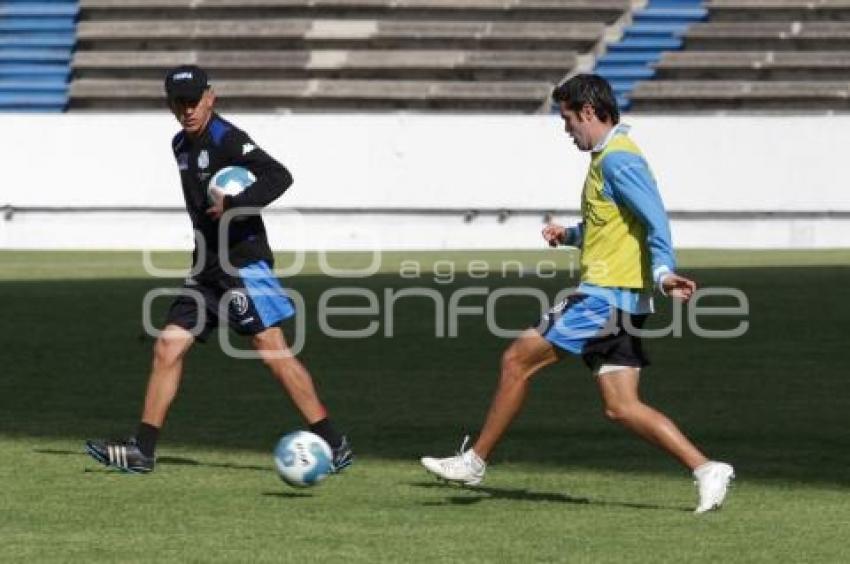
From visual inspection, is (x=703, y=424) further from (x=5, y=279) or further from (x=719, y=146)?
(x=719, y=146)

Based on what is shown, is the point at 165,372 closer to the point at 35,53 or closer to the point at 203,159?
the point at 203,159

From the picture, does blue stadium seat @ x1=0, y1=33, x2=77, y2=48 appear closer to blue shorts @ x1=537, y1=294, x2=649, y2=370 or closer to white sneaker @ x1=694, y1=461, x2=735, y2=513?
blue shorts @ x1=537, y1=294, x2=649, y2=370

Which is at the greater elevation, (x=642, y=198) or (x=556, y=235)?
(x=642, y=198)

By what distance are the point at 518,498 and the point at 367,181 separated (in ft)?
88.6

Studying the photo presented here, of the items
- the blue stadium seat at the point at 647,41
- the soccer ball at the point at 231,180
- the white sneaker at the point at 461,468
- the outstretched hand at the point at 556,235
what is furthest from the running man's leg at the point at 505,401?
the blue stadium seat at the point at 647,41

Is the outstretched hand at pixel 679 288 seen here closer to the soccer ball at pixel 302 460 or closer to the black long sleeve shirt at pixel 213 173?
the soccer ball at pixel 302 460

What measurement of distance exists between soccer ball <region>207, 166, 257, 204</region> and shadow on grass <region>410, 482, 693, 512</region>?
163cm

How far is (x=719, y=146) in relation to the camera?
1433 inches

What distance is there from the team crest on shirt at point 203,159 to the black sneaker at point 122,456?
1375 millimetres

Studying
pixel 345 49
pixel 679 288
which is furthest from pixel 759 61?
pixel 679 288

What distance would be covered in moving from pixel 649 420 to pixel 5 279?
19.2 metres

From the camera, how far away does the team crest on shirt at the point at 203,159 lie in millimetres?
11328

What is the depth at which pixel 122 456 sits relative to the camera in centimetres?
1114

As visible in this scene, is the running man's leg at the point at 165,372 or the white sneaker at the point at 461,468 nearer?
the white sneaker at the point at 461,468
